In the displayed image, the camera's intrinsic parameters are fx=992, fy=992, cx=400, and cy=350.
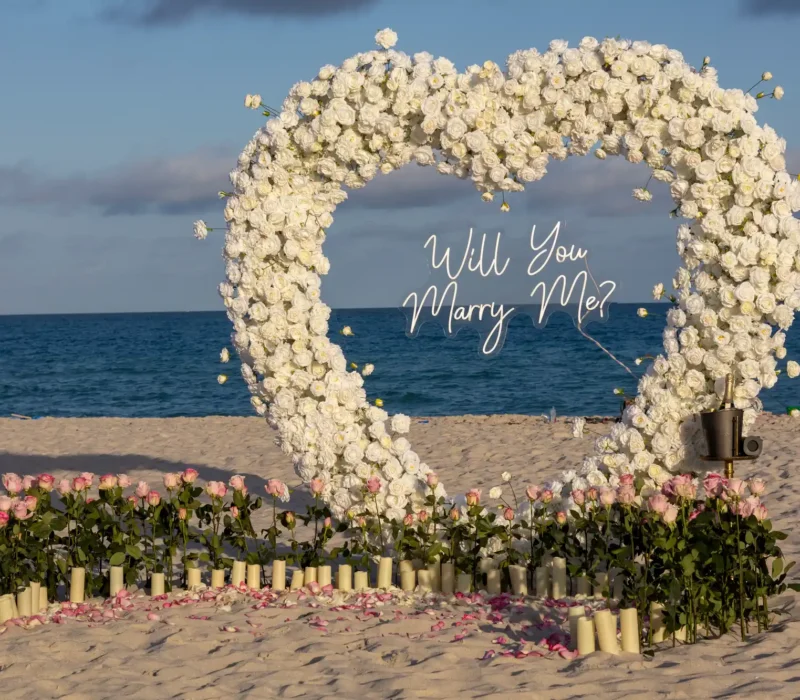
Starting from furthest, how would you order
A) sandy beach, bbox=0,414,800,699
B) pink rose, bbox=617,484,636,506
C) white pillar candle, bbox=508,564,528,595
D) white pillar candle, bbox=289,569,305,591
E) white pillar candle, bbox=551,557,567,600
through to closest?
1. white pillar candle, bbox=289,569,305,591
2. white pillar candle, bbox=508,564,528,595
3. white pillar candle, bbox=551,557,567,600
4. pink rose, bbox=617,484,636,506
5. sandy beach, bbox=0,414,800,699

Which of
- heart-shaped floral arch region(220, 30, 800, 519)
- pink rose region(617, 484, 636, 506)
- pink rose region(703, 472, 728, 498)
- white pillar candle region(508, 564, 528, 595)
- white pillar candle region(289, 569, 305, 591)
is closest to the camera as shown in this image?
pink rose region(703, 472, 728, 498)

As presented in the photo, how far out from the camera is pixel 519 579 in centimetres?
564

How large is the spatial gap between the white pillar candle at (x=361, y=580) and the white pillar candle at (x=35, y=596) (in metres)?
1.78

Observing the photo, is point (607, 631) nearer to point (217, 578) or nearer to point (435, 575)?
point (435, 575)

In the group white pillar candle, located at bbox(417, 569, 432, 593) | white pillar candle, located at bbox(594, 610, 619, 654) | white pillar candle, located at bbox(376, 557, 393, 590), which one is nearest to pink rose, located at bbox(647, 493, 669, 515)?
white pillar candle, located at bbox(594, 610, 619, 654)

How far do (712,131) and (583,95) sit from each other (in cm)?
79

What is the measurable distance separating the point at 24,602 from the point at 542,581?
285 cm

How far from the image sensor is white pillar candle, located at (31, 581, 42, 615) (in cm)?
548

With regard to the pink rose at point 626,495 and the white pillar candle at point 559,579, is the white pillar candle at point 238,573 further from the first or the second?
the pink rose at point 626,495

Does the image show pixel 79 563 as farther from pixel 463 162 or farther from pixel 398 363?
pixel 398 363

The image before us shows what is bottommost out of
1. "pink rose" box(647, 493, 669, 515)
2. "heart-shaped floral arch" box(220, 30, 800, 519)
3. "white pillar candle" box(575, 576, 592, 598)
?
"white pillar candle" box(575, 576, 592, 598)

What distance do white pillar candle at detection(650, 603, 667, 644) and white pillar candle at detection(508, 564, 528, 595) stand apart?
1.03 m

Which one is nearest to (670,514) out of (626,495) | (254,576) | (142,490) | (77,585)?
(626,495)

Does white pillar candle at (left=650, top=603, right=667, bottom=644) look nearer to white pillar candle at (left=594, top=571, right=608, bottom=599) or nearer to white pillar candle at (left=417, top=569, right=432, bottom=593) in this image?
white pillar candle at (left=594, top=571, right=608, bottom=599)
